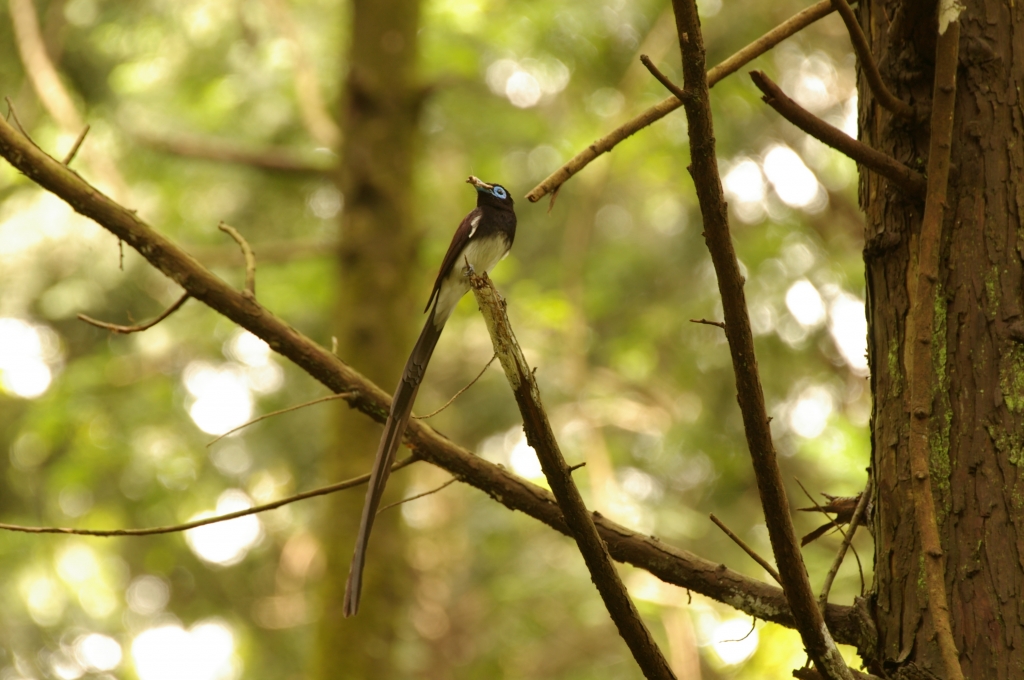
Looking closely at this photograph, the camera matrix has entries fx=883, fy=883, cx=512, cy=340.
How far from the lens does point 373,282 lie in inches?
191

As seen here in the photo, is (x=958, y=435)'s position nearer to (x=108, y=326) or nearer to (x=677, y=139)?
(x=108, y=326)

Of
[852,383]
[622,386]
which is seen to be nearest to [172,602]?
[622,386]

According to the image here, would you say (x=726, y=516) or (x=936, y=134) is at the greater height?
(x=726, y=516)

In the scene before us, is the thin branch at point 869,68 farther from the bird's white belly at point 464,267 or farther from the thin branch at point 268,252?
the thin branch at point 268,252

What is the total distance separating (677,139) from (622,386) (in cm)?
296

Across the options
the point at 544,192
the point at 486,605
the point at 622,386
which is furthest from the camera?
the point at 486,605

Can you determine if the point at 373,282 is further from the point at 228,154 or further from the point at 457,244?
the point at 457,244

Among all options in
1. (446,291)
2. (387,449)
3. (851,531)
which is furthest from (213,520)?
(851,531)

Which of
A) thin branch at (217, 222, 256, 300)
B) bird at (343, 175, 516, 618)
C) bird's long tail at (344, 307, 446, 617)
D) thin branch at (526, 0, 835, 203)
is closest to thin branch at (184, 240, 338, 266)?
bird at (343, 175, 516, 618)

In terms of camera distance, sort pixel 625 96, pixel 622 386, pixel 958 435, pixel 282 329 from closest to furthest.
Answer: pixel 958 435 → pixel 282 329 → pixel 625 96 → pixel 622 386

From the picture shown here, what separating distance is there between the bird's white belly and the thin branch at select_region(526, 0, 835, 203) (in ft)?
2.25

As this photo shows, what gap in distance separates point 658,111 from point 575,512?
31.3 inches

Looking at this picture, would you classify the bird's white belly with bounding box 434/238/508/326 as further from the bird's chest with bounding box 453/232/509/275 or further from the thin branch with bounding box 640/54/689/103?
the thin branch with bounding box 640/54/689/103

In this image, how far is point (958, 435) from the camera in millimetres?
1594
